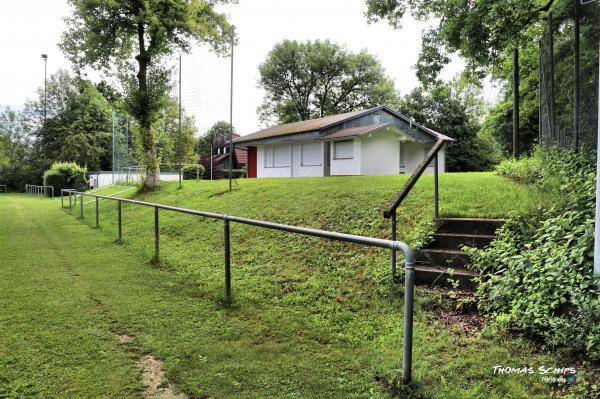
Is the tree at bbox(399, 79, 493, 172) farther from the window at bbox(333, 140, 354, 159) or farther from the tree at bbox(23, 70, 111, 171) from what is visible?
the tree at bbox(23, 70, 111, 171)

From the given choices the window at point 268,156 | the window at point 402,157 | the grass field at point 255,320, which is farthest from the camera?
the window at point 268,156

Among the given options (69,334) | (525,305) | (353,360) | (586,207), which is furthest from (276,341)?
(586,207)

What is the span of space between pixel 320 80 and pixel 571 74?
39.5 metres

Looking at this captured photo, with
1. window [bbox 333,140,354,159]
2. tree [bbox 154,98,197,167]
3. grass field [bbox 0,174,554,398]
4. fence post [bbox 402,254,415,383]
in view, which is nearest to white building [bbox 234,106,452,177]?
window [bbox 333,140,354,159]

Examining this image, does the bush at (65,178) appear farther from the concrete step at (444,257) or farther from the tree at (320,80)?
the concrete step at (444,257)

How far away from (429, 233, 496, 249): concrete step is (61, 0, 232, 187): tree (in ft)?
51.8

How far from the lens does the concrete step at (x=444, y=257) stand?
15.6ft

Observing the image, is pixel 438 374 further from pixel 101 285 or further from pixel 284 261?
pixel 101 285

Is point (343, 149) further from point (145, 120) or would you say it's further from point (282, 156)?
point (145, 120)

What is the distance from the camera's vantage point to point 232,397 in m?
2.69

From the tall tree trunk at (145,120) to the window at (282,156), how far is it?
898 centimetres

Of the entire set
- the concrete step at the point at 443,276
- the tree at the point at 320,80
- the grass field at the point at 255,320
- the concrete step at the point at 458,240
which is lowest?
the grass field at the point at 255,320

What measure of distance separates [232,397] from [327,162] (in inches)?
835

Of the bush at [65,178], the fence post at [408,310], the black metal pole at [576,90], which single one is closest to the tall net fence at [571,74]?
the black metal pole at [576,90]
